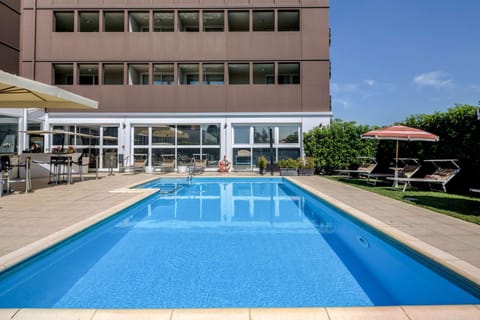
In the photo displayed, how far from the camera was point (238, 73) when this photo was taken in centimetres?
1703

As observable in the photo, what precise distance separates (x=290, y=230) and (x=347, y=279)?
1.93 m

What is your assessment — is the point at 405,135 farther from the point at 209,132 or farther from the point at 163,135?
the point at 163,135

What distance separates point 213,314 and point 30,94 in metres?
8.46

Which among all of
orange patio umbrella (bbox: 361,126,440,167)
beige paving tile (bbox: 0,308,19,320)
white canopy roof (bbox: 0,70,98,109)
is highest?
white canopy roof (bbox: 0,70,98,109)

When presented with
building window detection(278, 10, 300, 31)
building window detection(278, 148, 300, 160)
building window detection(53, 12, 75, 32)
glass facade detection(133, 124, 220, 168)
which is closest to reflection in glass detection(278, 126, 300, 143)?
building window detection(278, 148, 300, 160)

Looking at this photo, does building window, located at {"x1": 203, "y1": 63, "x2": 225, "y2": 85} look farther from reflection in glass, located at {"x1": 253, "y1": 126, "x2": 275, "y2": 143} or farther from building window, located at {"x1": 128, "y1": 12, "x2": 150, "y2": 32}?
building window, located at {"x1": 128, "y1": 12, "x2": 150, "y2": 32}

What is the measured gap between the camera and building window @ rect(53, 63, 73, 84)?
1595 cm

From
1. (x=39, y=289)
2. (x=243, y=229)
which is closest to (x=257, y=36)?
(x=243, y=229)

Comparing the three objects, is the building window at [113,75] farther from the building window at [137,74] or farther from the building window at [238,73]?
the building window at [238,73]

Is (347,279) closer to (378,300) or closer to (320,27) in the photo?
(378,300)

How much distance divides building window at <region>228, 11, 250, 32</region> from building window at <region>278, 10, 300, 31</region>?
75.7 inches

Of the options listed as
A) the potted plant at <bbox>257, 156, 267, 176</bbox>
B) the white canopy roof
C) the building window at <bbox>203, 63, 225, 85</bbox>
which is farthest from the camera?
the building window at <bbox>203, 63, 225, 85</bbox>

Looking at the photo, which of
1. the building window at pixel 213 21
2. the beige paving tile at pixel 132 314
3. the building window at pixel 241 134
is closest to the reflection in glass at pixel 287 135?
the building window at pixel 241 134

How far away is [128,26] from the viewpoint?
1568 cm
